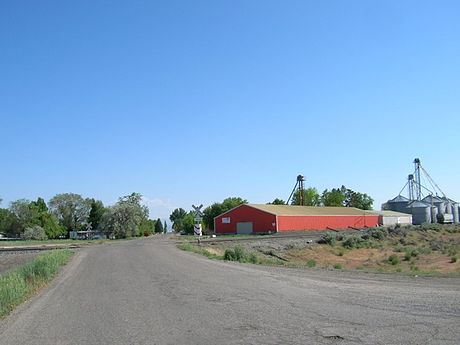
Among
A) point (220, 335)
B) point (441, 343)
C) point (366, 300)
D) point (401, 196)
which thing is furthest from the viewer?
point (401, 196)

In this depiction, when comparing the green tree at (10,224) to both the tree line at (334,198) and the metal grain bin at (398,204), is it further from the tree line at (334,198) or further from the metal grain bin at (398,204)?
the metal grain bin at (398,204)

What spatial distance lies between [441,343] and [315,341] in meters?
1.79

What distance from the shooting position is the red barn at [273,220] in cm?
8388

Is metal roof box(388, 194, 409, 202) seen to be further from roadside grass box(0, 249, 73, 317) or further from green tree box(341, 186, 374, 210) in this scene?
roadside grass box(0, 249, 73, 317)

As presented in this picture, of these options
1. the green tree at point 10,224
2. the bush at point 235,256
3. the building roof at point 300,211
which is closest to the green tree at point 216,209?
the building roof at point 300,211

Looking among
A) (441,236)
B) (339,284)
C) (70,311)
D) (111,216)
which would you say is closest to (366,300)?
(339,284)

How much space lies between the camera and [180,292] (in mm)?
14367

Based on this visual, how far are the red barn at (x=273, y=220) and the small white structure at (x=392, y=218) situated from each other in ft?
53.3

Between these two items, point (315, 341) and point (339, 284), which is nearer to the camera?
point (315, 341)

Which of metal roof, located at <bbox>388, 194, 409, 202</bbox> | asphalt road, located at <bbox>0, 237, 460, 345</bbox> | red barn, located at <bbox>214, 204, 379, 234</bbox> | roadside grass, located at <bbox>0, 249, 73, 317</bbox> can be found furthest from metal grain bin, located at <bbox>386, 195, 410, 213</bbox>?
asphalt road, located at <bbox>0, 237, 460, 345</bbox>

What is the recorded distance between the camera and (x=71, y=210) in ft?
518

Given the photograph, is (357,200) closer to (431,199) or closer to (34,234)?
(431,199)

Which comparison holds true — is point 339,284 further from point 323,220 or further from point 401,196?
point 401,196

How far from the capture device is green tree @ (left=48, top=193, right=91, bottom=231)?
6142 inches
